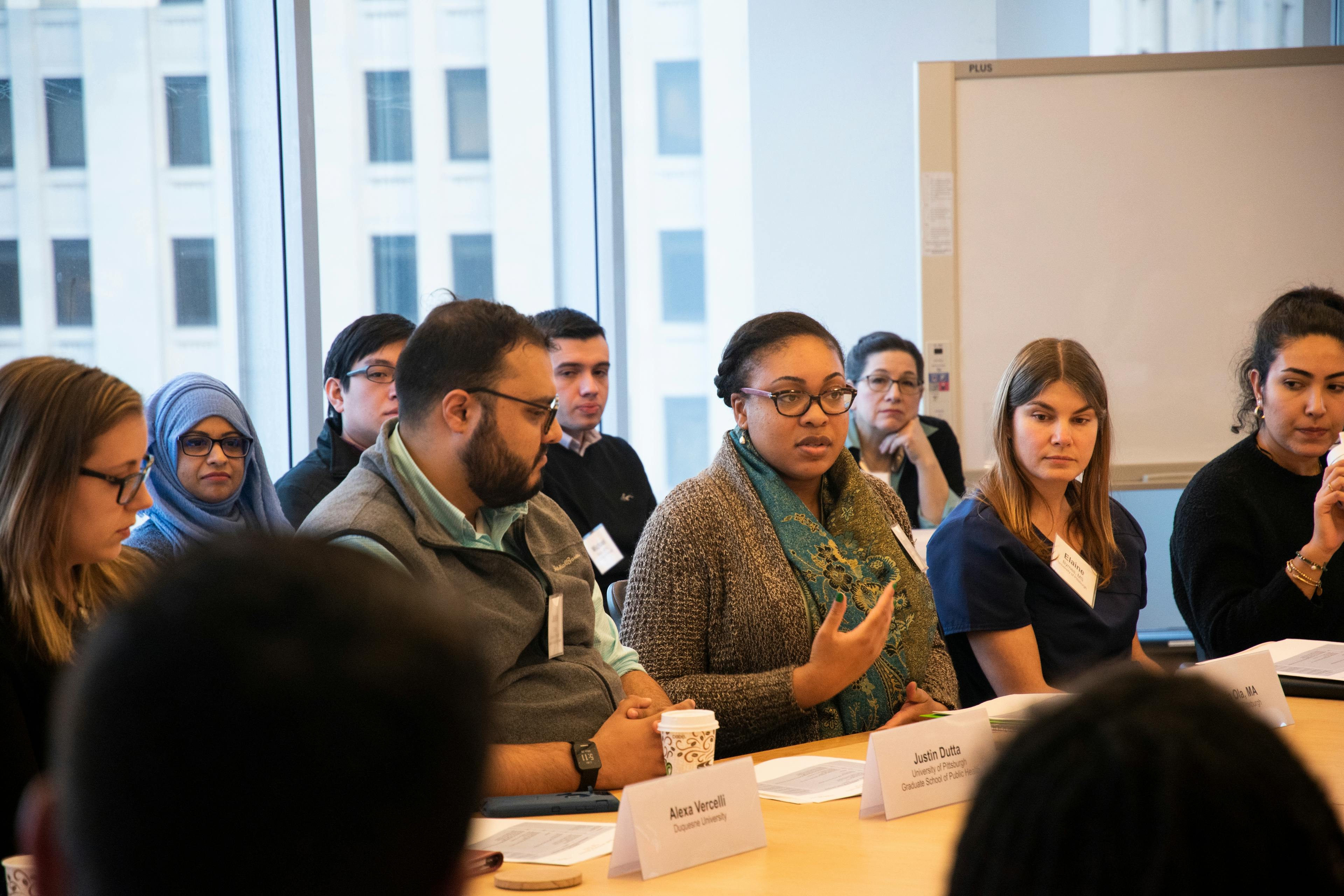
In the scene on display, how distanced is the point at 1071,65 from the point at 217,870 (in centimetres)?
476

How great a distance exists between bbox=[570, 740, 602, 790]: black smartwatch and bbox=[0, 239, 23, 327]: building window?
7.58ft

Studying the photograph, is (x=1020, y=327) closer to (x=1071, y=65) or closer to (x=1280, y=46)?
(x=1071, y=65)

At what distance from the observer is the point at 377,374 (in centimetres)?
328

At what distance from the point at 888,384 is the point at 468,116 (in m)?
1.95

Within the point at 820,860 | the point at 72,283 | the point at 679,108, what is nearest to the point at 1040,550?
the point at 820,860

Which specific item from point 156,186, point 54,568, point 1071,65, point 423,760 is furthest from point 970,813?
point 1071,65

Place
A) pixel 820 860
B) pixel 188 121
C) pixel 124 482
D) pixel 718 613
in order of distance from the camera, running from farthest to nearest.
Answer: pixel 188 121 → pixel 718 613 → pixel 124 482 → pixel 820 860

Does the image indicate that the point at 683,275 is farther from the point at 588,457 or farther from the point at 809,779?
the point at 809,779

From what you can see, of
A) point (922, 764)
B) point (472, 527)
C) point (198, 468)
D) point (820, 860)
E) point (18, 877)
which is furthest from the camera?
point (198, 468)

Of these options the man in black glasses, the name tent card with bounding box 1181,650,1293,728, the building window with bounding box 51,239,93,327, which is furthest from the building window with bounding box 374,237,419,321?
the name tent card with bounding box 1181,650,1293,728

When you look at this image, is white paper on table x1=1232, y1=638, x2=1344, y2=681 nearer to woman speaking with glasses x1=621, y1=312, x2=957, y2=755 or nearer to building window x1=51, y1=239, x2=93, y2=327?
woman speaking with glasses x1=621, y1=312, x2=957, y2=755

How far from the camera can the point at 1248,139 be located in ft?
14.9

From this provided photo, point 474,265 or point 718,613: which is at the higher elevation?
point 474,265

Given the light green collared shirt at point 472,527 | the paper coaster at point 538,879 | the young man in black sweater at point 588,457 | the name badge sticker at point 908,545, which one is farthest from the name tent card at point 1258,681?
the young man in black sweater at point 588,457
